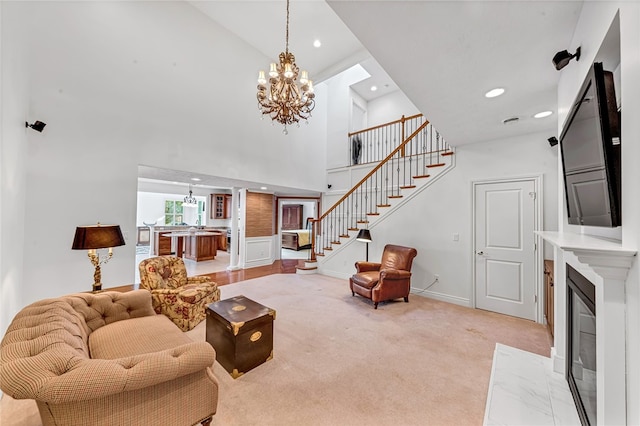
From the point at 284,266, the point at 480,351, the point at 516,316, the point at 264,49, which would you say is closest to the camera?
the point at 480,351

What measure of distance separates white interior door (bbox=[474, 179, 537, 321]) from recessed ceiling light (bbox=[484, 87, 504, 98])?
6.11 feet

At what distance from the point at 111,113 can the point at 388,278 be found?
4.91 metres

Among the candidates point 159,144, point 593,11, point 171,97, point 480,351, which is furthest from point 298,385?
point 171,97

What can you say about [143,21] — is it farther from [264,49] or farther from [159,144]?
[264,49]

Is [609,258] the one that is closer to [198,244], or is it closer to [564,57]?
[564,57]

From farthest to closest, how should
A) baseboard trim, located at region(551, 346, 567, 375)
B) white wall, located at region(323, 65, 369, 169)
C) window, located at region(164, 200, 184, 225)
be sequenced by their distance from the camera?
1. window, located at region(164, 200, 184, 225)
2. white wall, located at region(323, 65, 369, 169)
3. baseboard trim, located at region(551, 346, 567, 375)

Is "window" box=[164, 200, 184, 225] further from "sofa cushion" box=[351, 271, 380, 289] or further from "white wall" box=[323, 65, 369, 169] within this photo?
"sofa cushion" box=[351, 271, 380, 289]

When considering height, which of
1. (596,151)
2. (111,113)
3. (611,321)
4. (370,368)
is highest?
(111,113)

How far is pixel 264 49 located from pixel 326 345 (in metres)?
6.15

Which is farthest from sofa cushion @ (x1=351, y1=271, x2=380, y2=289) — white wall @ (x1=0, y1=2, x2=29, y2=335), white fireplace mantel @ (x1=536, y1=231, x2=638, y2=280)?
white wall @ (x1=0, y1=2, x2=29, y2=335)

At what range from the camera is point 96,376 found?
1.06m

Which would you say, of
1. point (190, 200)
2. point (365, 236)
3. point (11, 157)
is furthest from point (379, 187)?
point (190, 200)

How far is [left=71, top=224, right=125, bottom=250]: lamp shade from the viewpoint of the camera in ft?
7.48

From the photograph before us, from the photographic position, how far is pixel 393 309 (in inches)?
147
